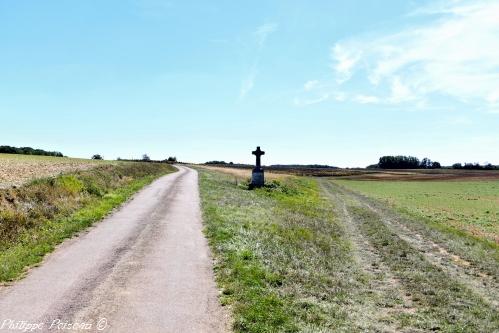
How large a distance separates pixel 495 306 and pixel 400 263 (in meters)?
5.05

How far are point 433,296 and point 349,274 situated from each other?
9.68 ft

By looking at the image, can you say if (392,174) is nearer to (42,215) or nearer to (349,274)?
(349,274)

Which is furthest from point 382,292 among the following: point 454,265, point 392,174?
point 392,174

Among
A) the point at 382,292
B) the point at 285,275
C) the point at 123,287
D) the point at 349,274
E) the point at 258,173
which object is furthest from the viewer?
the point at 258,173

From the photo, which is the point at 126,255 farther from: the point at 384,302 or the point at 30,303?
the point at 384,302

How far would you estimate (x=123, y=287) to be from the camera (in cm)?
1087

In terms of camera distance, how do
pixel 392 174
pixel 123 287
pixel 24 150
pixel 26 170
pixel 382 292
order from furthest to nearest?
1. pixel 392 174
2. pixel 24 150
3. pixel 26 170
4. pixel 382 292
5. pixel 123 287

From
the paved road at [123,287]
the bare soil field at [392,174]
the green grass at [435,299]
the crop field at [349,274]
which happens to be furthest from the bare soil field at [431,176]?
the paved road at [123,287]

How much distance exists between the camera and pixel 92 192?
2908 cm

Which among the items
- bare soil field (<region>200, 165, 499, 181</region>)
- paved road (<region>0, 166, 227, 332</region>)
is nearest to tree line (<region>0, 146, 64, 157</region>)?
bare soil field (<region>200, 165, 499, 181</region>)

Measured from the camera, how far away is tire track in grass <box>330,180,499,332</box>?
10440 millimetres

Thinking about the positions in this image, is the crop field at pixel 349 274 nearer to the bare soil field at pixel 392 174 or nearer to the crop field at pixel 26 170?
the crop field at pixel 26 170

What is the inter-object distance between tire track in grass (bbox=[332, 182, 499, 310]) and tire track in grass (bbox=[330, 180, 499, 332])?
24cm

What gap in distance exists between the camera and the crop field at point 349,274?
32.9 feet
